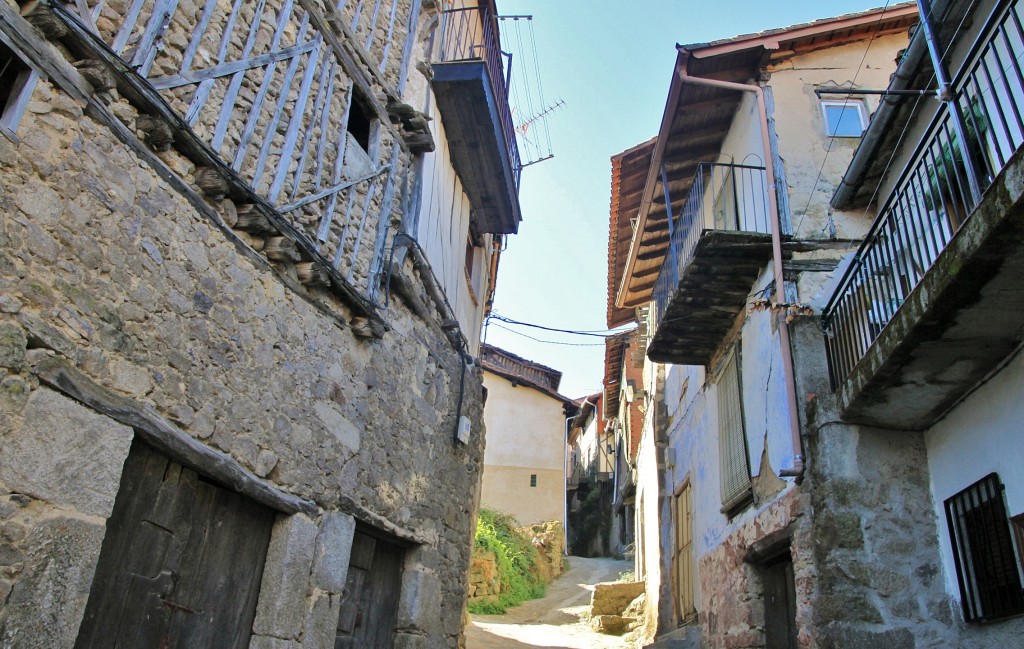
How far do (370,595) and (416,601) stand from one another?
0.54 m

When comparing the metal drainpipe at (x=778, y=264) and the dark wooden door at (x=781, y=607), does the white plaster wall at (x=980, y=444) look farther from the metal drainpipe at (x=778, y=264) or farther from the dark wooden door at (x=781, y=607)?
the dark wooden door at (x=781, y=607)

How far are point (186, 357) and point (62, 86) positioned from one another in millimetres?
1459

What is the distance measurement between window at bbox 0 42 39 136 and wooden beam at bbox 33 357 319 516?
3.43ft

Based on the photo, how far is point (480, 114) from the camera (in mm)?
8266

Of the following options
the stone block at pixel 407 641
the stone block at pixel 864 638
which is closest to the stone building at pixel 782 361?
the stone block at pixel 864 638

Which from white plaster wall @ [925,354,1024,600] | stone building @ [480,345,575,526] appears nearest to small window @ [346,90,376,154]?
white plaster wall @ [925,354,1024,600]

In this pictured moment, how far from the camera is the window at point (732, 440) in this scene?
25.6ft

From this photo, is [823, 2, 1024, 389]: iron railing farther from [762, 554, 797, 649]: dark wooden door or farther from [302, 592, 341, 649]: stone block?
[302, 592, 341, 649]: stone block

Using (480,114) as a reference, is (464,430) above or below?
below

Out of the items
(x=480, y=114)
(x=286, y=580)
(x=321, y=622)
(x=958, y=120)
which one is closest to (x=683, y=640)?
(x=321, y=622)

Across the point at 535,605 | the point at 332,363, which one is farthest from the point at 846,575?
the point at 535,605

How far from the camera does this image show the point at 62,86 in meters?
3.56

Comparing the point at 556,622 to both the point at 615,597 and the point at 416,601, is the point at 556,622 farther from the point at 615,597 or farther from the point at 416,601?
the point at 416,601

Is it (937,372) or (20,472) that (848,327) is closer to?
(937,372)
